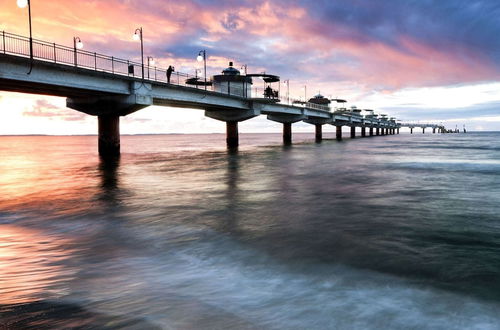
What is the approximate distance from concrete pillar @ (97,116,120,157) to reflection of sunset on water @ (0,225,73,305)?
30.7 metres

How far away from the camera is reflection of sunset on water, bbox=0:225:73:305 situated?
5773mm

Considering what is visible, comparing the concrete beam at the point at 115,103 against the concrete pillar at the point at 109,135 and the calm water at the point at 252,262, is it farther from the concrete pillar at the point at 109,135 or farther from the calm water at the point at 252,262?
the calm water at the point at 252,262

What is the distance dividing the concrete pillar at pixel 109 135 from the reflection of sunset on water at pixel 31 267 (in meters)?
30.7

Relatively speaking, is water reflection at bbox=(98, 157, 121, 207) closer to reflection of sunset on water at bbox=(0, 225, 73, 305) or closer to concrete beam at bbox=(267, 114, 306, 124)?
reflection of sunset on water at bbox=(0, 225, 73, 305)

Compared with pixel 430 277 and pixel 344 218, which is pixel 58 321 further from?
pixel 344 218

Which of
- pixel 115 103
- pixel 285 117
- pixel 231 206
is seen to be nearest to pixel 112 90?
pixel 115 103

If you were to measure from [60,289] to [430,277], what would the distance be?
614cm

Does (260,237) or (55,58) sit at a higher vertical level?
(55,58)

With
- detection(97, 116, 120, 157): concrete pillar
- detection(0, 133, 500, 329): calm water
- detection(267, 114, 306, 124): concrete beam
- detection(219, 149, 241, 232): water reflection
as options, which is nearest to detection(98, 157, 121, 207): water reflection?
detection(0, 133, 500, 329): calm water

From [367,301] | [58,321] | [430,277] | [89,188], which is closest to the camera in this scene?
[58,321]

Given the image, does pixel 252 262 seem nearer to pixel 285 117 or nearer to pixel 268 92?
pixel 268 92

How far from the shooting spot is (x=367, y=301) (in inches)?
217

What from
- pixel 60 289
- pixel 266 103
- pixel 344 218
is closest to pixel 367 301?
pixel 60 289

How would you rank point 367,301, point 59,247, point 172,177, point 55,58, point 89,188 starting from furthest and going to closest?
point 55,58 < point 172,177 < point 89,188 < point 59,247 < point 367,301
